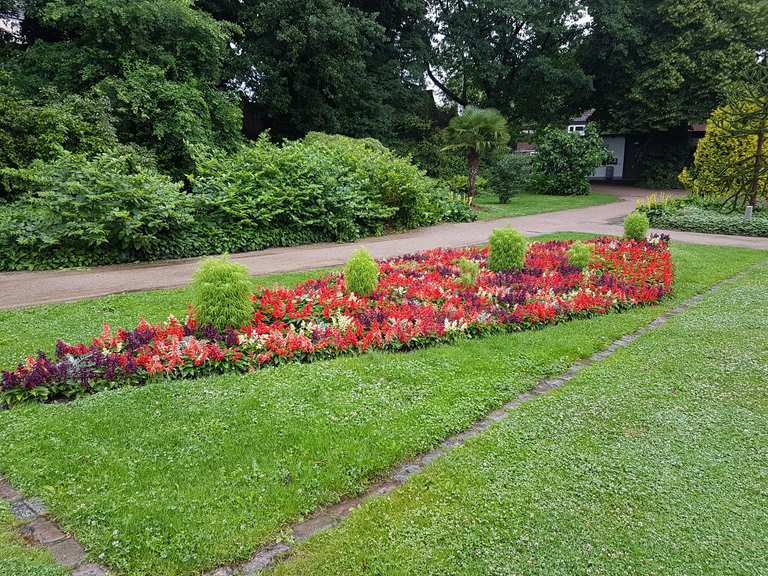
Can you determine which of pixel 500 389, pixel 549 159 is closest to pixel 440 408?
pixel 500 389

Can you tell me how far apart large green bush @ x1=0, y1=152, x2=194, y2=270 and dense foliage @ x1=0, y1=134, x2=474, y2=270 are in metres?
0.02

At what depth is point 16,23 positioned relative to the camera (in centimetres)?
1716

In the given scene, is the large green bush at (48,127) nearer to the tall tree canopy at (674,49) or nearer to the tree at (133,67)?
the tree at (133,67)

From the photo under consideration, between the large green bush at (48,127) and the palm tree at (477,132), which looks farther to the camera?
the palm tree at (477,132)

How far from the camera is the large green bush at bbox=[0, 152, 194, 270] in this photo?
28.1 ft

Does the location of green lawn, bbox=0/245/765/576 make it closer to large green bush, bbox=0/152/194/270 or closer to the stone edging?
the stone edging

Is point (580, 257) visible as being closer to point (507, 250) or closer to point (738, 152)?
point (507, 250)

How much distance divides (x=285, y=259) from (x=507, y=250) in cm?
414

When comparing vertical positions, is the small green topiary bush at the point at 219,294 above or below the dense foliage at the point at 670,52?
below

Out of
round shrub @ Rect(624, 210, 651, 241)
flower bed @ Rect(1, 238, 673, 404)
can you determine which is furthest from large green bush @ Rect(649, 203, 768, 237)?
flower bed @ Rect(1, 238, 673, 404)

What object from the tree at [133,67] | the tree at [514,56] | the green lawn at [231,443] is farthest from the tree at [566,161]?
the green lawn at [231,443]

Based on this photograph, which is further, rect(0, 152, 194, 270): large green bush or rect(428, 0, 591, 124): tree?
rect(428, 0, 591, 124): tree

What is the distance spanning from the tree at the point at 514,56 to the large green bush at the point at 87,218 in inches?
866

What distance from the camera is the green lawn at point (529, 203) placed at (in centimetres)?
1770
